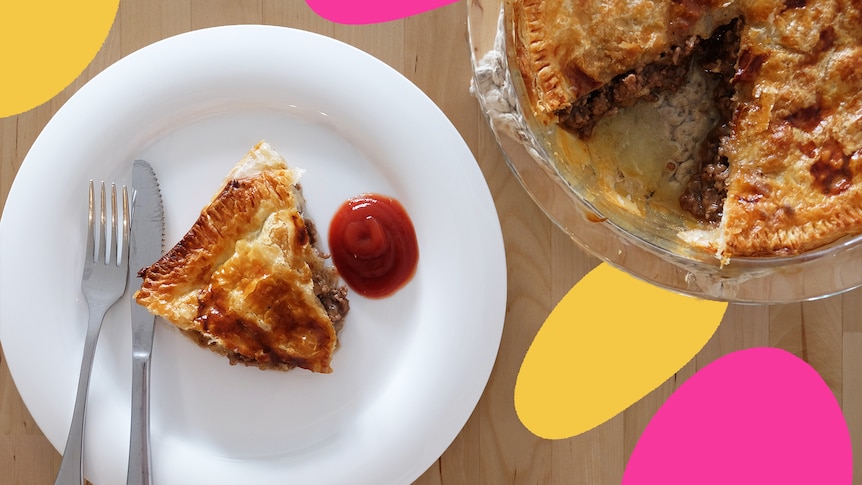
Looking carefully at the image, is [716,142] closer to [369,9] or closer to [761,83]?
[761,83]

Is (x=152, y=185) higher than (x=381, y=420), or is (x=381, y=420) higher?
(x=152, y=185)

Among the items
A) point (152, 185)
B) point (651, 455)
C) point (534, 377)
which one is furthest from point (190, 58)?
point (651, 455)

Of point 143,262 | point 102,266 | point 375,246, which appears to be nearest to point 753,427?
point 375,246

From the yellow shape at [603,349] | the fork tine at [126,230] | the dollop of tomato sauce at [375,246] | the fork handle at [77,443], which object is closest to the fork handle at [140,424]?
the fork handle at [77,443]

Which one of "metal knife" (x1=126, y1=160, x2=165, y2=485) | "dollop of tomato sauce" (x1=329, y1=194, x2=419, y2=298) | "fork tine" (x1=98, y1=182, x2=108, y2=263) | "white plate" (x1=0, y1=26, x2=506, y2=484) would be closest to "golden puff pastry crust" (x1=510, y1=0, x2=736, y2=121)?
"white plate" (x1=0, y1=26, x2=506, y2=484)

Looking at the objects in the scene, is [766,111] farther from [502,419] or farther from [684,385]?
[502,419]
